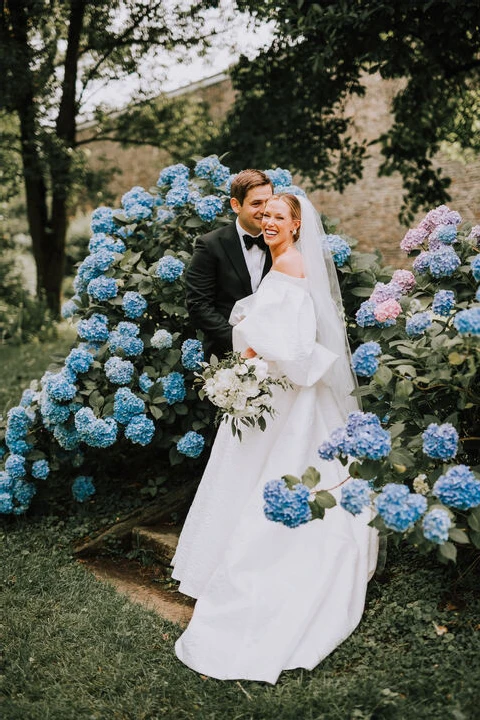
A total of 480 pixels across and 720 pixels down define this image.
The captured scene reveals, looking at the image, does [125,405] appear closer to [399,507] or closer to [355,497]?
[355,497]

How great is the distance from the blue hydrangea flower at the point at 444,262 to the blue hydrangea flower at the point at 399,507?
4.64 ft

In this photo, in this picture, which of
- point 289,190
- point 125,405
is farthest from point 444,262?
point 125,405

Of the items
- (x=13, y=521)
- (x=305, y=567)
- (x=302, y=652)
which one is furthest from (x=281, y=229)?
(x=13, y=521)

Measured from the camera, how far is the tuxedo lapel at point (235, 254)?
13.9 ft

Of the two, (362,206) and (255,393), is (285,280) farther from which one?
(362,206)

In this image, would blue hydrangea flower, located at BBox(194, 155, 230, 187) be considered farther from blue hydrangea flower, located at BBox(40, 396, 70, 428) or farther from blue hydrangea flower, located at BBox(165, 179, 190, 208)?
blue hydrangea flower, located at BBox(40, 396, 70, 428)

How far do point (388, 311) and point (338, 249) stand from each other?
3.18ft

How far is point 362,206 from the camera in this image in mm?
16812

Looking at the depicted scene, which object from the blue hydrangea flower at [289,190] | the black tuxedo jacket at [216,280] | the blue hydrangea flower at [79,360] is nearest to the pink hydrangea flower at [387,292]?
the black tuxedo jacket at [216,280]

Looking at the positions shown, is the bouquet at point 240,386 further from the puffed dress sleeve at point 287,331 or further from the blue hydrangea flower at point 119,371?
the blue hydrangea flower at point 119,371

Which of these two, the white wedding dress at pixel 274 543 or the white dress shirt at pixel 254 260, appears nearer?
the white wedding dress at pixel 274 543

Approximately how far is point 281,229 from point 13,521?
300cm

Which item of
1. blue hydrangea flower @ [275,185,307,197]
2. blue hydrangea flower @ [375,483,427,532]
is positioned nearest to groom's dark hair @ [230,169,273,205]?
blue hydrangea flower @ [275,185,307,197]

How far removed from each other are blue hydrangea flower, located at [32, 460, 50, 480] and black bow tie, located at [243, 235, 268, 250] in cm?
207
